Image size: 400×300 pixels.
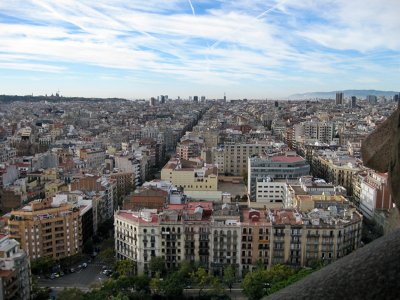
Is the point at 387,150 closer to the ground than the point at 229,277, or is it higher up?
higher up

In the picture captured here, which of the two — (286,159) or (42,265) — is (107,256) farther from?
(286,159)

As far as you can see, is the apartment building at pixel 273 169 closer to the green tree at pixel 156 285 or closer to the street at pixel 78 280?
the street at pixel 78 280

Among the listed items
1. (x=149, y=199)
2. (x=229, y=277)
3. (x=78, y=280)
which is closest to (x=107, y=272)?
(x=78, y=280)

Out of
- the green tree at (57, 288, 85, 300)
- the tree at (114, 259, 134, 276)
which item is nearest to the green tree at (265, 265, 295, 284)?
the tree at (114, 259, 134, 276)

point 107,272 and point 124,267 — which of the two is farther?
point 107,272

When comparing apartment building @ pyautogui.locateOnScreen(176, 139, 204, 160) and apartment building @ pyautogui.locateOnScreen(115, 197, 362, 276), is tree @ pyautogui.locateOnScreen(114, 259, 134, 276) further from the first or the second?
apartment building @ pyautogui.locateOnScreen(176, 139, 204, 160)

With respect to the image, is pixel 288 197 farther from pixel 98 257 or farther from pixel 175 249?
pixel 98 257
